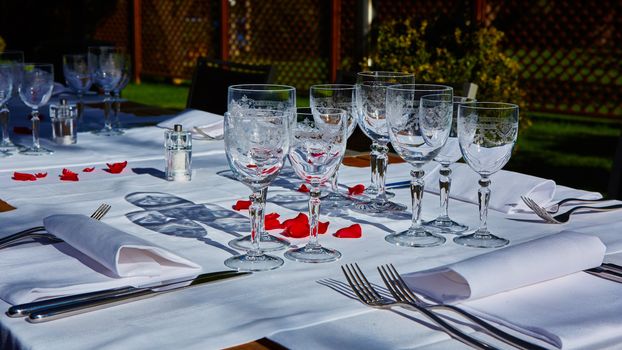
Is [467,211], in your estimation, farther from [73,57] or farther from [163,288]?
[73,57]

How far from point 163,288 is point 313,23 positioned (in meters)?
11.8

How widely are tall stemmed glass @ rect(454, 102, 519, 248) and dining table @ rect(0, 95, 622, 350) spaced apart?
16 cm

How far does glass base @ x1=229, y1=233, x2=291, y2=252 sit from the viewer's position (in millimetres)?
1528

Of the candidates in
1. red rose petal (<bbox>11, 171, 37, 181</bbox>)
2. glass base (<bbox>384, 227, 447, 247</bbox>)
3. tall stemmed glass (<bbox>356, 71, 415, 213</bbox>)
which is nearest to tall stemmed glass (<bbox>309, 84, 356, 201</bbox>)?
tall stemmed glass (<bbox>356, 71, 415, 213</bbox>)

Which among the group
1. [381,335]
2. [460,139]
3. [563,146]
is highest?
[460,139]

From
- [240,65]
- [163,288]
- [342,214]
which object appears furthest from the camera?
[240,65]

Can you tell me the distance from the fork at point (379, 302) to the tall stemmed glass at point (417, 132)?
0.73ft

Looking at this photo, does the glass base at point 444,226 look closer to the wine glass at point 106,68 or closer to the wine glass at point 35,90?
the wine glass at point 35,90

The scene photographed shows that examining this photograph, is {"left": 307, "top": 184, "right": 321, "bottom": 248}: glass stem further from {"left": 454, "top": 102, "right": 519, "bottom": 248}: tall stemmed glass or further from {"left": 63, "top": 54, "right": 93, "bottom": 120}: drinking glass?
{"left": 63, "top": 54, "right": 93, "bottom": 120}: drinking glass

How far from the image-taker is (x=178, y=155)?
207cm

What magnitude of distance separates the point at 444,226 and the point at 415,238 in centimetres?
11

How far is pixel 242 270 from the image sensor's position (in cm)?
139

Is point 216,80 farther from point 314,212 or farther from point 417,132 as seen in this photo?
point 314,212

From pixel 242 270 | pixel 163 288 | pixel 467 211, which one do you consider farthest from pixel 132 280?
pixel 467 211
